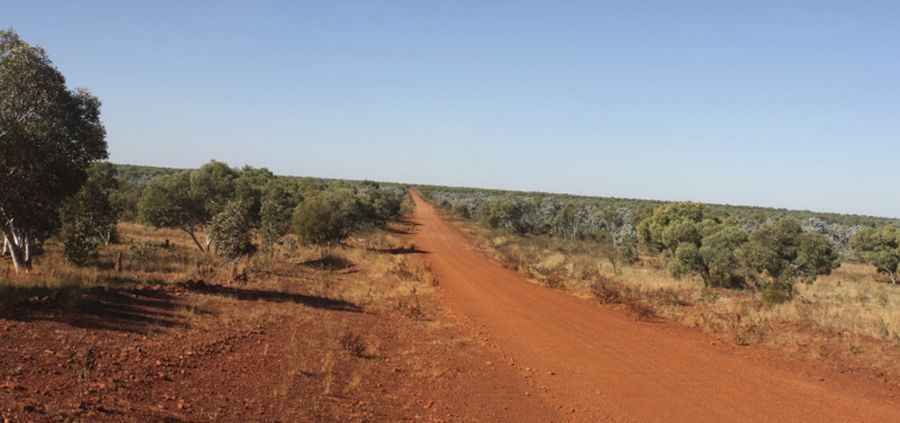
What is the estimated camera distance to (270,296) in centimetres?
1928

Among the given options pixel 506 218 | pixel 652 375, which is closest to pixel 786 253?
pixel 652 375

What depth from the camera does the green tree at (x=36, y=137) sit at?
13844 millimetres

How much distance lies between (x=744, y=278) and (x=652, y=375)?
70.2ft

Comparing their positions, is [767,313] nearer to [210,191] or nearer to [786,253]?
[786,253]

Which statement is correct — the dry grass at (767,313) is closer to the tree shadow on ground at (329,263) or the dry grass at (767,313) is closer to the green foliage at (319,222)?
the tree shadow on ground at (329,263)

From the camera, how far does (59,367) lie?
939 centimetres

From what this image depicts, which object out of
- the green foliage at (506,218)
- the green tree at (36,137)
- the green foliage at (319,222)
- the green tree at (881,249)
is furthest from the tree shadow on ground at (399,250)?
the green tree at (881,249)

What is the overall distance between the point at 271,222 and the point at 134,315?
18.3 meters

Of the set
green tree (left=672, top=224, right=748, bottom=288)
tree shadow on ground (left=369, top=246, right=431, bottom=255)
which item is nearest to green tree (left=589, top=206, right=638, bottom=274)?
green tree (left=672, top=224, right=748, bottom=288)

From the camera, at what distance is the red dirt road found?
10.1 meters

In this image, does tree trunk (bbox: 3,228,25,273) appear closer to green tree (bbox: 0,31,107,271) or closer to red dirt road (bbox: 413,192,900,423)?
green tree (bbox: 0,31,107,271)

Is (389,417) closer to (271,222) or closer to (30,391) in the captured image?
(30,391)

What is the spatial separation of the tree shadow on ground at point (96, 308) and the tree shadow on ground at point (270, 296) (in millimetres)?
2219

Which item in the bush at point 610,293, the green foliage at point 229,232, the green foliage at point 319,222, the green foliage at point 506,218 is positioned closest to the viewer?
the bush at point 610,293
